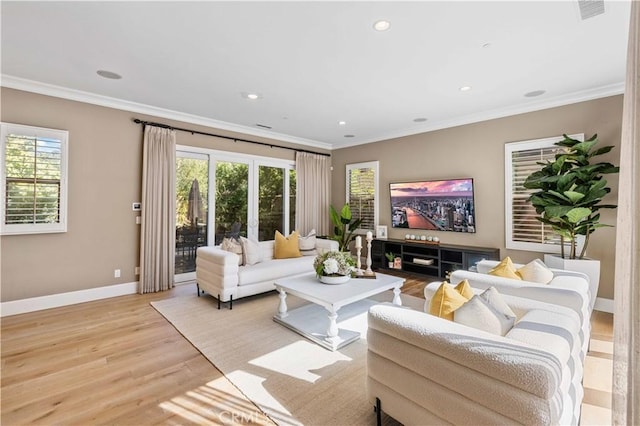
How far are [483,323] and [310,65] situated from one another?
286 centimetres

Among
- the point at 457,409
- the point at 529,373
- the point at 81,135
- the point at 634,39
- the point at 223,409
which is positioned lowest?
the point at 223,409

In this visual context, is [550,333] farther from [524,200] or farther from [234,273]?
[524,200]

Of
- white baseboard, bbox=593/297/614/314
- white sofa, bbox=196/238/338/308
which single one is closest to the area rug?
white sofa, bbox=196/238/338/308

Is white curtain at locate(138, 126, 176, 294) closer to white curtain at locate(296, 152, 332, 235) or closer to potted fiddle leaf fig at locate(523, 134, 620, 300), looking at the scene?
white curtain at locate(296, 152, 332, 235)

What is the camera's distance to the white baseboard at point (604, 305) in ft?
12.1

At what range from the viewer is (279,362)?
8.17ft

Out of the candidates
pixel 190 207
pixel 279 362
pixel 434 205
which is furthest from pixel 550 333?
pixel 190 207

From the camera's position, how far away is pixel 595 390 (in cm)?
213

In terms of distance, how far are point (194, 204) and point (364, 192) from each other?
11.7ft

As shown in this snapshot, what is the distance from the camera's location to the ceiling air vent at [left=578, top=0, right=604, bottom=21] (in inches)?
85.7

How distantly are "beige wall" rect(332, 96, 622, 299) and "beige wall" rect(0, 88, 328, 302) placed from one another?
4.52 m

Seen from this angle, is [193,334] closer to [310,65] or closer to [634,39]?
[310,65]

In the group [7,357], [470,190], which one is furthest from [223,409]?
[470,190]

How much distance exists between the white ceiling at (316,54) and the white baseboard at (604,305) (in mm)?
2649
